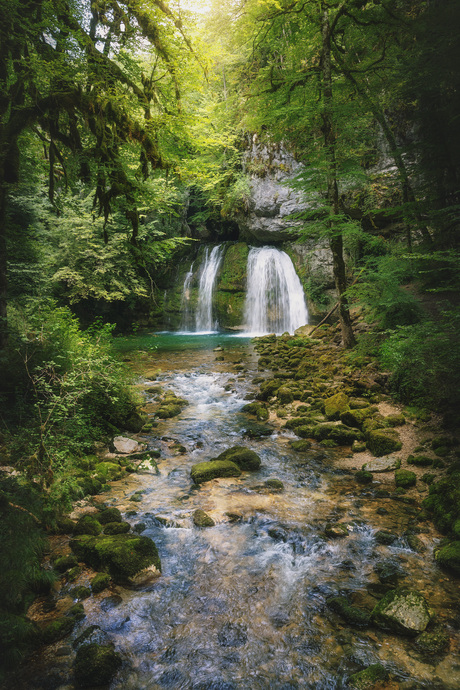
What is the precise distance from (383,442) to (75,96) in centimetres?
675

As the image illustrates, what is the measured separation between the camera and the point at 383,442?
5.08m

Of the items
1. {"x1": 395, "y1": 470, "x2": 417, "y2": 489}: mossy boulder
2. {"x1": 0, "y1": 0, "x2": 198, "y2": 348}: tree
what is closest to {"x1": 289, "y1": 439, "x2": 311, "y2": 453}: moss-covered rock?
{"x1": 395, "y1": 470, "x2": 417, "y2": 489}: mossy boulder

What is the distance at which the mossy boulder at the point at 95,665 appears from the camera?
2.10 metres

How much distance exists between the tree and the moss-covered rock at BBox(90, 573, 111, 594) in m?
3.50

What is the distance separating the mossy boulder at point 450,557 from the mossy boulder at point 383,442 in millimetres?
1960

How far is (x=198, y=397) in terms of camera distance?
8.92 meters

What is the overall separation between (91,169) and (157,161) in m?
1.06

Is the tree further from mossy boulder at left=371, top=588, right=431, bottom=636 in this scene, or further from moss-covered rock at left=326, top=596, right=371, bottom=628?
mossy boulder at left=371, top=588, right=431, bottom=636

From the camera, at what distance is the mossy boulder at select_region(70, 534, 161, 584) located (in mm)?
2975

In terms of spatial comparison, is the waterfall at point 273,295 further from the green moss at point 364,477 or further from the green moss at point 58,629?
the green moss at point 58,629

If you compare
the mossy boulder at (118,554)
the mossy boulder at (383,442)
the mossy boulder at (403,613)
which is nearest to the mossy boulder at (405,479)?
the mossy boulder at (383,442)

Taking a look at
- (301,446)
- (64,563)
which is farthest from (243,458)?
(64,563)

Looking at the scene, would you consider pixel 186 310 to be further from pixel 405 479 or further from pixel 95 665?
pixel 95 665

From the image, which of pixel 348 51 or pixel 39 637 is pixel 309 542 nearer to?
pixel 39 637
